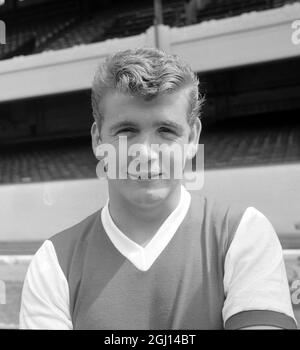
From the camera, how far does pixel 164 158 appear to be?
0.68m

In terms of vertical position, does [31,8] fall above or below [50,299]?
above

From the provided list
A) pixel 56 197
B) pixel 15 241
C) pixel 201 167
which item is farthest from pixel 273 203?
pixel 15 241

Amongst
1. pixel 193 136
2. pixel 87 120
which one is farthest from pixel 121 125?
pixel 87 120

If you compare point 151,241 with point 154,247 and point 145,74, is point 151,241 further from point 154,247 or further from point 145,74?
point 145,74

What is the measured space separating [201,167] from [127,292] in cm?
33

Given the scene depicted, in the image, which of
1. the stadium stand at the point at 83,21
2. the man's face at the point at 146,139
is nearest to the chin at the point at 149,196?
the man's face at the point at 146,139

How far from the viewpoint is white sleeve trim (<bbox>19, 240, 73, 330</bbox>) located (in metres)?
0.66

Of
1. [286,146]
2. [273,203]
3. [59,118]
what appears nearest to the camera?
[273,203]

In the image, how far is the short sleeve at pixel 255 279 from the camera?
599 mm

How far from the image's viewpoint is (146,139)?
26.4 inches

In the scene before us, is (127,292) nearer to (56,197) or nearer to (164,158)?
(164,158)

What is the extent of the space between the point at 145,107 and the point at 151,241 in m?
0.23

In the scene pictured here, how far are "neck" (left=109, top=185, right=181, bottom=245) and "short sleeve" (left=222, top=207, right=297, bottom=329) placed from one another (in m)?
0.13

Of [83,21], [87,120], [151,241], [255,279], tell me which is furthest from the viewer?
[83,21]
